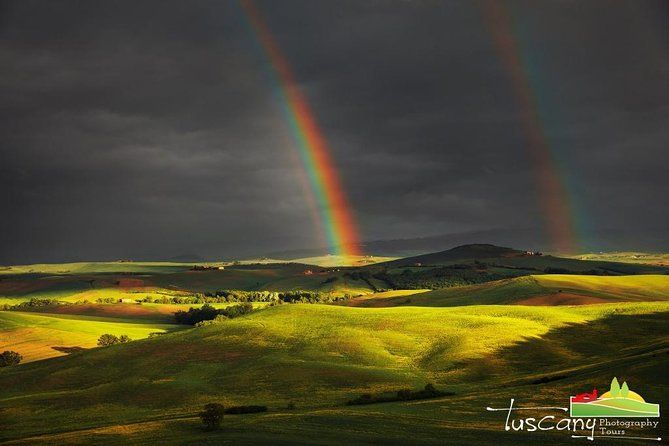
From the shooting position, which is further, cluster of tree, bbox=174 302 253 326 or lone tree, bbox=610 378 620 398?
cluster of tree, bbox=174 302 253 326

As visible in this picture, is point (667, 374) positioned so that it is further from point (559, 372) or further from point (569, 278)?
point (569, 278)

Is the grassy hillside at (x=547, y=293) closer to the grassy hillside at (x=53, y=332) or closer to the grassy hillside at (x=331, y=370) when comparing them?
the grassy hillside at (x=331, y=370)

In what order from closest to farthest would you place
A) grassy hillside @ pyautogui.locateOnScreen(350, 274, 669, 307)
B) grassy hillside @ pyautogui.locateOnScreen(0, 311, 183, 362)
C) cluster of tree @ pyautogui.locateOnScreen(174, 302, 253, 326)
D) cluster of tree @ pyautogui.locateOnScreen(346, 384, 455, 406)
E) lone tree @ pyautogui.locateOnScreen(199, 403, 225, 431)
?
lone tree @ pyautogui.locateOnScreen(199, 403, 225, 431) → cluster of tree @ pyautogui.locateOnScreen(346, 384, 455, 406) → grassy hillside @ pyautogui.locateOnScreen(0, 311, 183, 362) → grassy hillside @ pyautogui.locateOnScreen(350, 274, 669, 307) → cluster of tree @ pyautogui.locateOnScreen(174, 302, 253, 326)

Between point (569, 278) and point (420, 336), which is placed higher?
point (569, 278)

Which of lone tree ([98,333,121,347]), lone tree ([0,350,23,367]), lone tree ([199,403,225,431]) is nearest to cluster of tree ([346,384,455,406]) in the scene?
lone tree ([199,403,225,431])

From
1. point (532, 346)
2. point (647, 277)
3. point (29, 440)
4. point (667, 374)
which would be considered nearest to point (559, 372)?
point (667, 374)

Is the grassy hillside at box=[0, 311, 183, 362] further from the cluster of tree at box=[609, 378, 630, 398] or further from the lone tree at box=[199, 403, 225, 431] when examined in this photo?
the cluster of tree at box=[609, 378, 630, 398]
